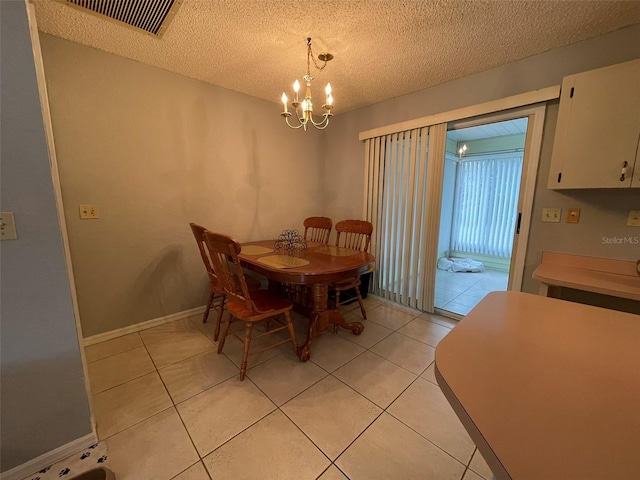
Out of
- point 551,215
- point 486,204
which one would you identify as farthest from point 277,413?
point 486,204

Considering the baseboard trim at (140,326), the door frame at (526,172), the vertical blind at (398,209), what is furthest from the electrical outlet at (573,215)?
the baseboard trim at (140,326)

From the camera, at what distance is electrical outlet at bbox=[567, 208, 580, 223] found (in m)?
1.85

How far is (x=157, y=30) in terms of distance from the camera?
5.76 feet

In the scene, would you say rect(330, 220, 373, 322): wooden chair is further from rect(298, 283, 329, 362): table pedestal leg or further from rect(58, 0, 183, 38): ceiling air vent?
rect(58, 0, 183, 38): ceiling air vent

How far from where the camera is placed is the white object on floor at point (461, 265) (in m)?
4.49

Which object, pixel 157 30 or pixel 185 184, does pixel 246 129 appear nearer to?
pixel 185 184

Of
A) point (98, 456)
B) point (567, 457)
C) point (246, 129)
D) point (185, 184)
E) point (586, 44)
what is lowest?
point (98, 456)

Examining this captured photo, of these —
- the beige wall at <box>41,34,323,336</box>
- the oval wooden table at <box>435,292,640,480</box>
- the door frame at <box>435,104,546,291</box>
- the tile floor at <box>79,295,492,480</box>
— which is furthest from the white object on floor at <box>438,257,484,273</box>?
the oval wooden table at <box>435,292,640,480</box>

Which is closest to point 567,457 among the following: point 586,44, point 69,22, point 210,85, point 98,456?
point 98,456

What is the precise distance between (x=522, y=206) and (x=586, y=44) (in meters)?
1.14

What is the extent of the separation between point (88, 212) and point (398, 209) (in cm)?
285

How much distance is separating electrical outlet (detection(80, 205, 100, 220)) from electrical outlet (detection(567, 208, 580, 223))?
12.0 feet

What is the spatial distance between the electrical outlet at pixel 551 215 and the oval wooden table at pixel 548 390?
4.45 ft

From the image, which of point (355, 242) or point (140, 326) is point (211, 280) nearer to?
point (140, 326)
